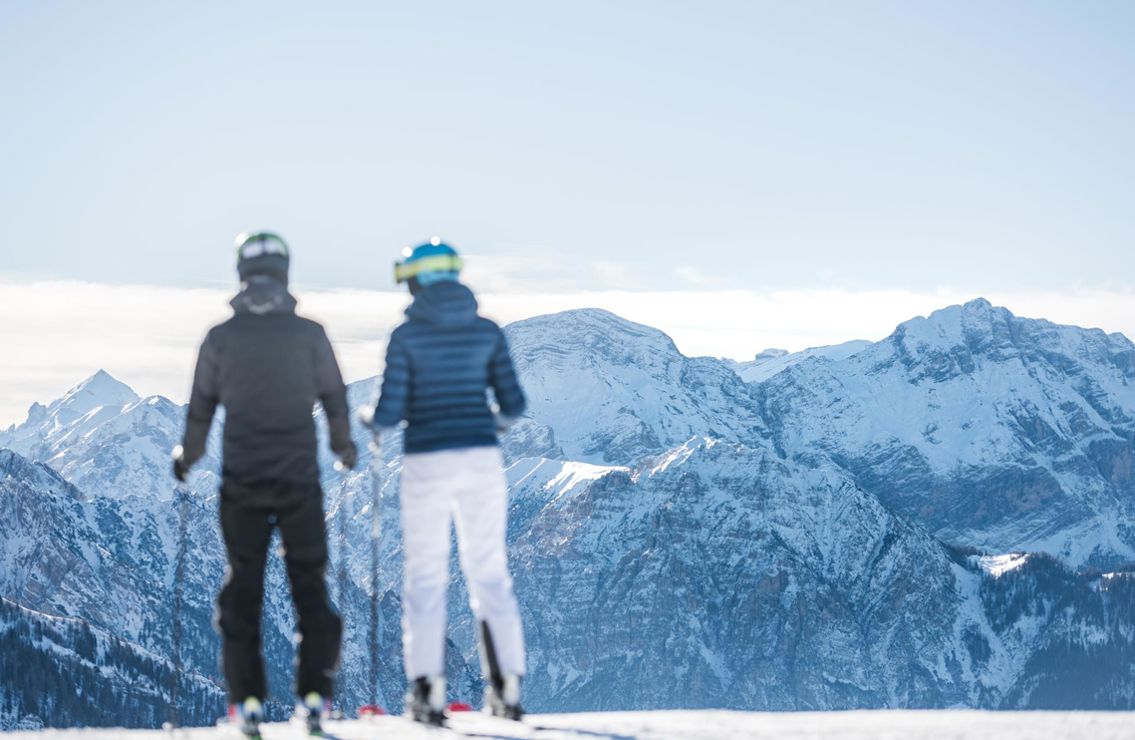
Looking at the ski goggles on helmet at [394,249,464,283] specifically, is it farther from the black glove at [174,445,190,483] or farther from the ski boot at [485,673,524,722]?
the ski boot at [485,673,524,722]

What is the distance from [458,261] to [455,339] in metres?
0.91

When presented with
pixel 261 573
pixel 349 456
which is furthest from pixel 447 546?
pixel 261 573

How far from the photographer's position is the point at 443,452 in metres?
17.2

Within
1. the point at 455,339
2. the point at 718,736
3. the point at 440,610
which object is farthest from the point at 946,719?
the point at 455,339

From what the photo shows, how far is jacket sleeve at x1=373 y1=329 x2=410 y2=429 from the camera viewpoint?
55.8 feet

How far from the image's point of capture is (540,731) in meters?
17.0

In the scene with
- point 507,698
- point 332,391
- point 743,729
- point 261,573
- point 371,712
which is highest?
point 332,391

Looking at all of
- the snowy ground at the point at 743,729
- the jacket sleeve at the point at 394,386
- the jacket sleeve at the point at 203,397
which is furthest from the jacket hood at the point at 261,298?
the snowy ground at the point at 743,729

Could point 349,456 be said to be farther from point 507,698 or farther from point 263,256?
point 507,698

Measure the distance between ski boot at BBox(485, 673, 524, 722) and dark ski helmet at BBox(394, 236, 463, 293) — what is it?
446 cm

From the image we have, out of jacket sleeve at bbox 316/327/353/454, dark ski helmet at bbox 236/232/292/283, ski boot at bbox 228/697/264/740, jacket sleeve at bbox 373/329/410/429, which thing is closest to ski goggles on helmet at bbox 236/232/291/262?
dark ski helmet at bbox 236/232/292/283

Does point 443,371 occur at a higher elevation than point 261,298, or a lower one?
lower

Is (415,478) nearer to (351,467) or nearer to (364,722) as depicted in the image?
(351,467)

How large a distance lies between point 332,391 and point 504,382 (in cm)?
212
